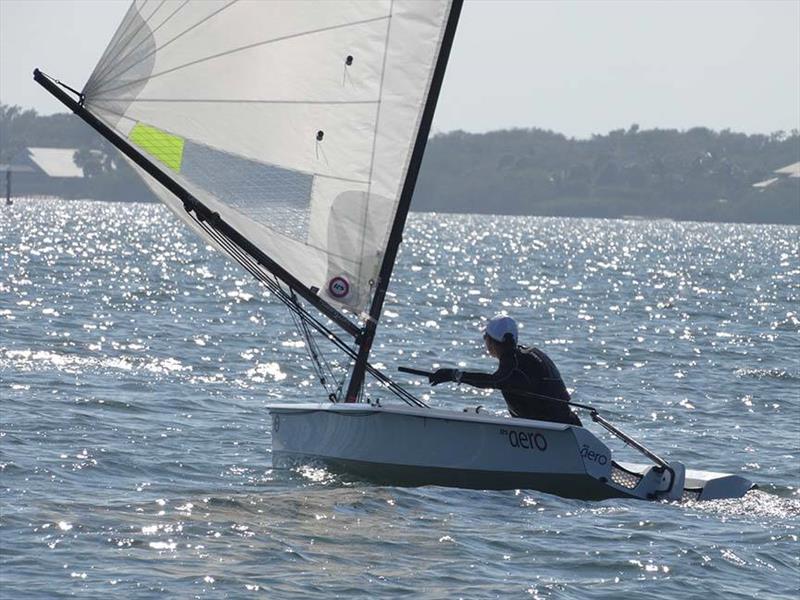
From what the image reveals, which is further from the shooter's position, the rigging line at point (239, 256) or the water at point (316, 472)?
the rigging line at point (239, 256)

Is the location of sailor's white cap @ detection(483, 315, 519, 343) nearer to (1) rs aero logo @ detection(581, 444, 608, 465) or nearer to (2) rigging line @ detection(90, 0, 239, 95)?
(1) rs aero logo @ detection(581, 444, 608, 465)

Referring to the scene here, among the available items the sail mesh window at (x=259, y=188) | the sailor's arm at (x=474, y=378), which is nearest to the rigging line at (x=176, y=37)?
the sail mesh window at (x=259, y=188)

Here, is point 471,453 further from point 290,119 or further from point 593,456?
point 290,119

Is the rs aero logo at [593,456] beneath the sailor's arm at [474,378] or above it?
beneath

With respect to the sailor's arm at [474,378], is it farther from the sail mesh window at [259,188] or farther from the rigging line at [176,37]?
the rigging line at [176,37]

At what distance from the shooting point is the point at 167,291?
132ft

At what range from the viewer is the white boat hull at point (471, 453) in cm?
1394

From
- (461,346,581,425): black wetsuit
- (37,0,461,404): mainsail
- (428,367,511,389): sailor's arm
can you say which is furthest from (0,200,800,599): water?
(37,0,461,404): mainsail

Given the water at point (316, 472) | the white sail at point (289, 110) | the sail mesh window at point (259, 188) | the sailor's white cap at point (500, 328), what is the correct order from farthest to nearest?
1. the sail mesh window at point (259, 188)
2. the white sail at point (289, 110)
3. the sailor's white cap at point (500, 328)
4. the water at point (316, 472)

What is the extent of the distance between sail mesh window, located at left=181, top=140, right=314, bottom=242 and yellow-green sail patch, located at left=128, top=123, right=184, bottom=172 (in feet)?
0.38

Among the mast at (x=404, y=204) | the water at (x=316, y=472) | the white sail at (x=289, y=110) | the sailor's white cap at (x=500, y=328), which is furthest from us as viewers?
the mast at (x=404, y=204)

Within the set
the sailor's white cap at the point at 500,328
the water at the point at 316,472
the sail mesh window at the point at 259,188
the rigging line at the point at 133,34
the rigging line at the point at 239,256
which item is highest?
the rigging line at the point at 133,34

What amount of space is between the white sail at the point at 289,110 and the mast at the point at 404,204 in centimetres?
7

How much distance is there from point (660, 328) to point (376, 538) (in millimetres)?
23838
